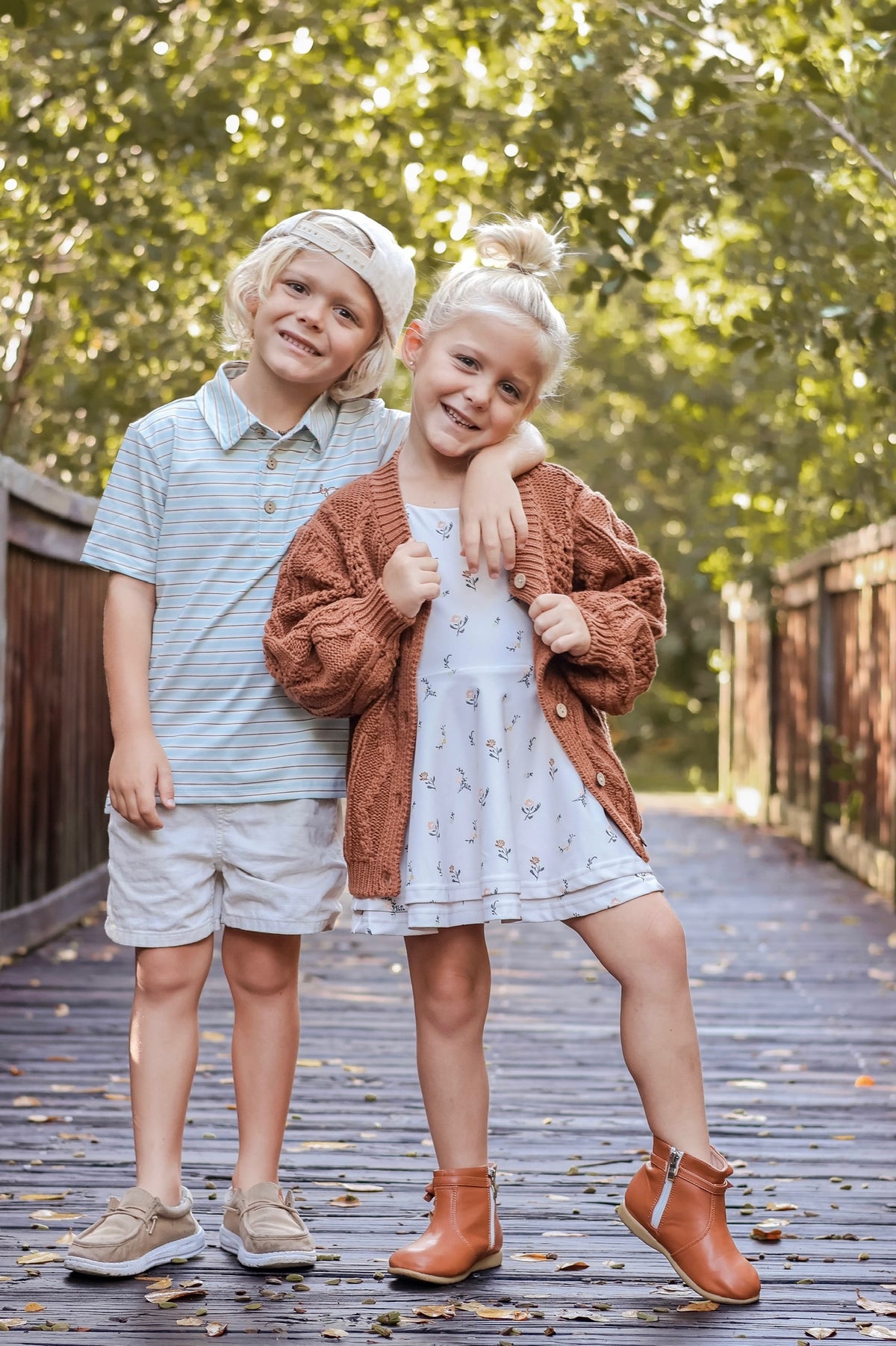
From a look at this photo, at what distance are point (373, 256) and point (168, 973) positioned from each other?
123 cm

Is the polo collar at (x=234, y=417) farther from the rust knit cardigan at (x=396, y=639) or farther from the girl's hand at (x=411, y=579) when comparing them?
the girl's hand at (x=411, y=579)

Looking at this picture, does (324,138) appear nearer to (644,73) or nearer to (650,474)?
(644,73)

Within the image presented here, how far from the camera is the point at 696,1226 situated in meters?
2.63

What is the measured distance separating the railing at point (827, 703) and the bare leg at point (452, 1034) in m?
4.61

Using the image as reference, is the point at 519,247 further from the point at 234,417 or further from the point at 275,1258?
the point at 275,1258

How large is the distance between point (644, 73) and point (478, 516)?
10.8 feet

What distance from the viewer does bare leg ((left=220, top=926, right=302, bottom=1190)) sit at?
113 inches

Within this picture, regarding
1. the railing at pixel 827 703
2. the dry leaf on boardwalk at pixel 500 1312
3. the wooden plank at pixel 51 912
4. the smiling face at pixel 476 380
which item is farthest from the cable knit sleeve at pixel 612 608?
the railing at pixel 827 703

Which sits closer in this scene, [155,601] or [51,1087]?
[155,601]

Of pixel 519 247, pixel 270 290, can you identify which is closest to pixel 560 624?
pixel 519 247

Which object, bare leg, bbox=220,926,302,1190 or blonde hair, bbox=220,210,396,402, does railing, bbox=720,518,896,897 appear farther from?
bare leg, bbox=220,926,302,1190

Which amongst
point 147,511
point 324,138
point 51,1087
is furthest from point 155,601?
point 324,138

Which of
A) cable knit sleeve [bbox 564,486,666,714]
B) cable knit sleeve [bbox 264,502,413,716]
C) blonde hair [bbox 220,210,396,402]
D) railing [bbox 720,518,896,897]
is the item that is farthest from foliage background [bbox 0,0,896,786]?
cable knit sleeve [bbox 264,502,413,716]

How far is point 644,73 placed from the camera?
18.0ft
